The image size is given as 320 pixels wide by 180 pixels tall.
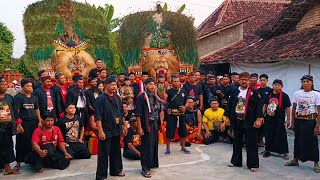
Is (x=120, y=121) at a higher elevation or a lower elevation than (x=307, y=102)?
lower

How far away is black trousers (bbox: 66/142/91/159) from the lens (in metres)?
7.26

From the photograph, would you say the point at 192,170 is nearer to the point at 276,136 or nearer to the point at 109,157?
the point at 109,157

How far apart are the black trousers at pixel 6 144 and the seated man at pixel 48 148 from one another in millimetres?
367

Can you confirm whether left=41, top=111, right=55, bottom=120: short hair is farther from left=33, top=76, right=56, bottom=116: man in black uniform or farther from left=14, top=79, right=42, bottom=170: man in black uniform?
left=33, top=76, right=56, bottom=116: man in black uniform

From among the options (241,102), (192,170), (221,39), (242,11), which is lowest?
(192,170)

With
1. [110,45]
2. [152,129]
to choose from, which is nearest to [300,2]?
[110,45]

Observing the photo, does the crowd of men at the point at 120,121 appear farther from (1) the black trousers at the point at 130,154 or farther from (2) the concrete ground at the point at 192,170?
(2) the concrete ground at the point at 192,170

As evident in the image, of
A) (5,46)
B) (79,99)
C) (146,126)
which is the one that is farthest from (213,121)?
(5,46)

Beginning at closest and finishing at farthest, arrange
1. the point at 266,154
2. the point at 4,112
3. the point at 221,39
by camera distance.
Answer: the point at 4,112
the point at 266,154
the point at 221,39

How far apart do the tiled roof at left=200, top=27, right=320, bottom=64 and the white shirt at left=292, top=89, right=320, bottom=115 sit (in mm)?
3326

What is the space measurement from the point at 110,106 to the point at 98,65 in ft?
11.1

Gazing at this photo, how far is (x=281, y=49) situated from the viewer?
11.7 m

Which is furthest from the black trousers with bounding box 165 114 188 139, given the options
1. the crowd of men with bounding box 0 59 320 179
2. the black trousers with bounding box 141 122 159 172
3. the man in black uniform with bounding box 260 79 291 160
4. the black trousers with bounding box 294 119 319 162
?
the black trousers with bounding box 294 119 319 162

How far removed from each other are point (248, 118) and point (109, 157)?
2443 millimetres
